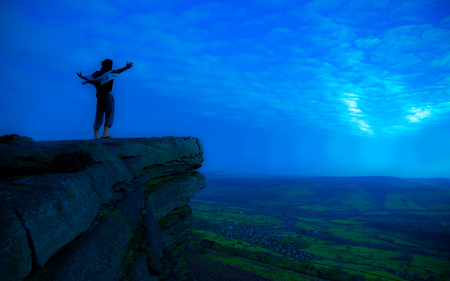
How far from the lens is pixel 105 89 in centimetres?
1359

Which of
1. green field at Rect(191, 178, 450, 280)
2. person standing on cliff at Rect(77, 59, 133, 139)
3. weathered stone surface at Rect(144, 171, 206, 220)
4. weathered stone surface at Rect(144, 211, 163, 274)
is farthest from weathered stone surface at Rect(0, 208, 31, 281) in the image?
green field at Rect(191, 178, 450, 280)

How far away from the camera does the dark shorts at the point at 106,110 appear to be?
45.1 feet

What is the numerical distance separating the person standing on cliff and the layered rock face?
8.51 feet

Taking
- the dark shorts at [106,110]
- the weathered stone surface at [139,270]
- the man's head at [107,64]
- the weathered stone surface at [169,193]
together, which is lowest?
the weathered stone surface at [139,270]

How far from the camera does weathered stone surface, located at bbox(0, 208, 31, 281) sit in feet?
17.5

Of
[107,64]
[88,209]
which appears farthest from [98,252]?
[107,64]

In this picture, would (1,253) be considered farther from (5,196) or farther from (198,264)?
(198,264)

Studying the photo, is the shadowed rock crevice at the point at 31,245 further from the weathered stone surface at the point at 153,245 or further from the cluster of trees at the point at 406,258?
the cluster of trees at the point at 406,258

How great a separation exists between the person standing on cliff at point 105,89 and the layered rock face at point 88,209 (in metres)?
2.59

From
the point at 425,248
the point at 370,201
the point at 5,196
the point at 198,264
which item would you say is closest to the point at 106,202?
the point at 5,196

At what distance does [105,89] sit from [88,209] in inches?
309

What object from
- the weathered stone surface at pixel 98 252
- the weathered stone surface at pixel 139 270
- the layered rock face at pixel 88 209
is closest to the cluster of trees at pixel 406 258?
Result: the layered rock face at pixel 88 209

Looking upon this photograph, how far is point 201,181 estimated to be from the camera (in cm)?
1814

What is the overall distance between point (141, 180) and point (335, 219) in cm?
13387
